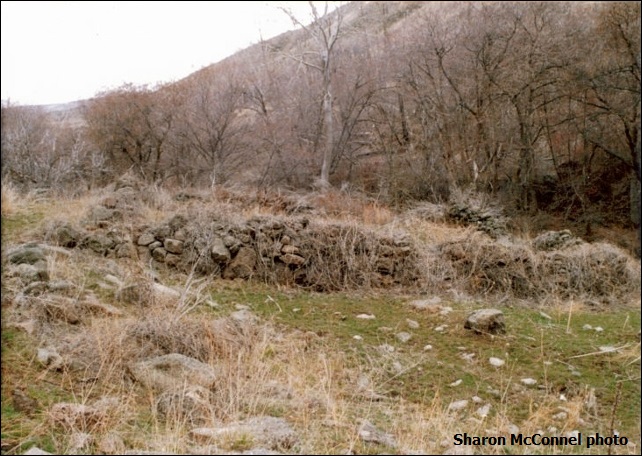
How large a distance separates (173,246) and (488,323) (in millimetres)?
4015

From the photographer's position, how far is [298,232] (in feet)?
22.7

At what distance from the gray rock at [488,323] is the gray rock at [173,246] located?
12.4 ft

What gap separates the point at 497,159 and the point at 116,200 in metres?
8.87

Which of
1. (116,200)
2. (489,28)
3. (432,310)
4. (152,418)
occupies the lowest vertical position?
(432,310)

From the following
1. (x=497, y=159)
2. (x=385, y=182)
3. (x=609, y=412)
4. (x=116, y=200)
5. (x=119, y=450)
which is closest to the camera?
(x=119, y=450)

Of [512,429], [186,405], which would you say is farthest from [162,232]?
[512,429]

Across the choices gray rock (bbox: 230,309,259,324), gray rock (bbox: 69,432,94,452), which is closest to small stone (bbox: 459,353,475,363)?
gray rock (bbox: 230,309,259,324)

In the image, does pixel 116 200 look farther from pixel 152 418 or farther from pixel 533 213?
pixel 533 213

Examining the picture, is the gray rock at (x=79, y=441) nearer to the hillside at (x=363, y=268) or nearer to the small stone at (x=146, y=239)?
the hillside at (x=363, y=268)

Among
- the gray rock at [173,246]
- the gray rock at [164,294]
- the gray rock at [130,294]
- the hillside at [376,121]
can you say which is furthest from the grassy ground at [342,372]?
the hillside at [376,121]

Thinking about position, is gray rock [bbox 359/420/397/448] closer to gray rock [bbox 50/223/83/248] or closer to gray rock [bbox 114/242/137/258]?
gray rock [bbox 114/242/137/258]

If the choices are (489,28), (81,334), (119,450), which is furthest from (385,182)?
(119,450)

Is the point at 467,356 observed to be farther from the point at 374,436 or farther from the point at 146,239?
the point at 146,239

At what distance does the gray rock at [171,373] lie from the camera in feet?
10.3
